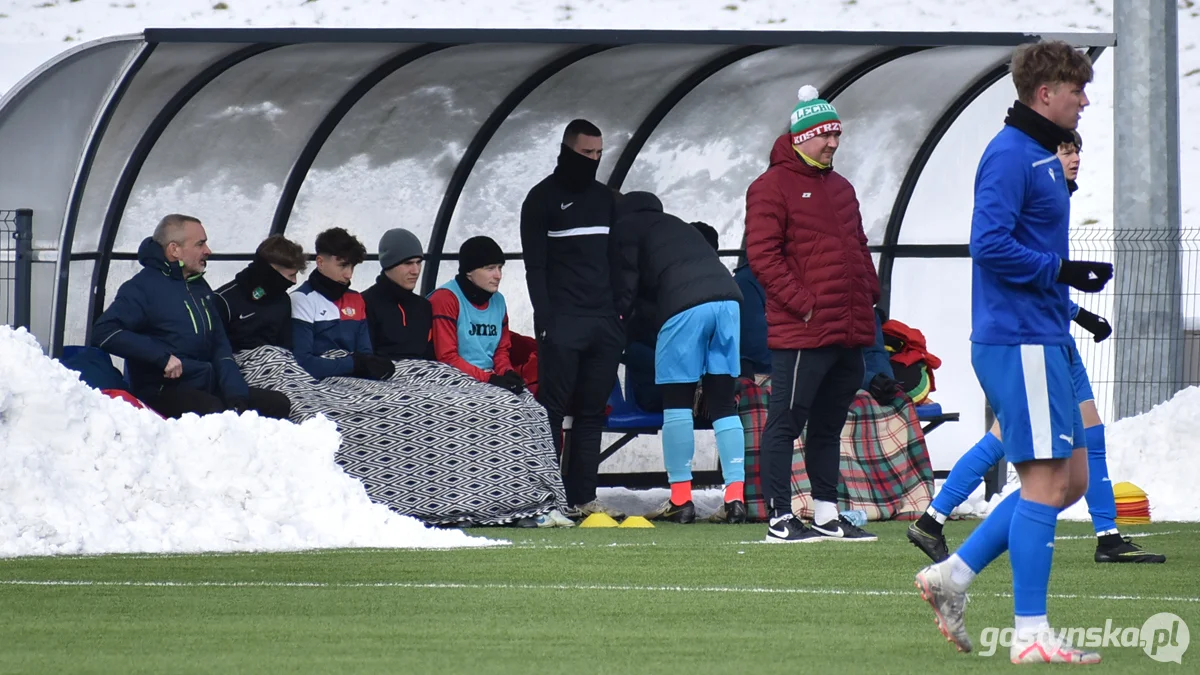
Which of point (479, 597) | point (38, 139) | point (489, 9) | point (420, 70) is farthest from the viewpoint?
point (489, 9)

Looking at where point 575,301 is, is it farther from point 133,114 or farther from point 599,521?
point 133,114

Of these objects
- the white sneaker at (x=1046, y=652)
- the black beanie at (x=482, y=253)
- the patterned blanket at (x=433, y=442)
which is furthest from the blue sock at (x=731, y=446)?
the white sneaker at (x=1046, y=652)

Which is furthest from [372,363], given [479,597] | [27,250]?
[479,597]

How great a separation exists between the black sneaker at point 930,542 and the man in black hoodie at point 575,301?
335 centimetres

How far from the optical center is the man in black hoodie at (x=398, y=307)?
36.4 feet

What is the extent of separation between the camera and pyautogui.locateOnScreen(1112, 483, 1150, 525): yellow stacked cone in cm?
1049

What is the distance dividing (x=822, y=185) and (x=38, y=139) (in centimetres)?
447

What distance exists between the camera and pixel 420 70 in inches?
490

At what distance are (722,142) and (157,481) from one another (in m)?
6.10

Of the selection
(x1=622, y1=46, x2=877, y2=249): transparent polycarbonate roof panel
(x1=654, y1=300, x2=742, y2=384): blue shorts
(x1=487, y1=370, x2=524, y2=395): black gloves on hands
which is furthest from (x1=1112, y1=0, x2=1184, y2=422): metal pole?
(x1=487, y1=370, x2=524, y2=395): black gloves on hands

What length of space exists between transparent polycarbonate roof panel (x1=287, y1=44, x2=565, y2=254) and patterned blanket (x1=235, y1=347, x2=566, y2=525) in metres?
2.82

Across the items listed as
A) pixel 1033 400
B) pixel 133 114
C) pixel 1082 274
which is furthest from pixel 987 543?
pixel 133 114

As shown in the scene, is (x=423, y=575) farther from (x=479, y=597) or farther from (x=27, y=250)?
(x=27, y=250)

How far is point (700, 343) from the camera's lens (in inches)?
422
